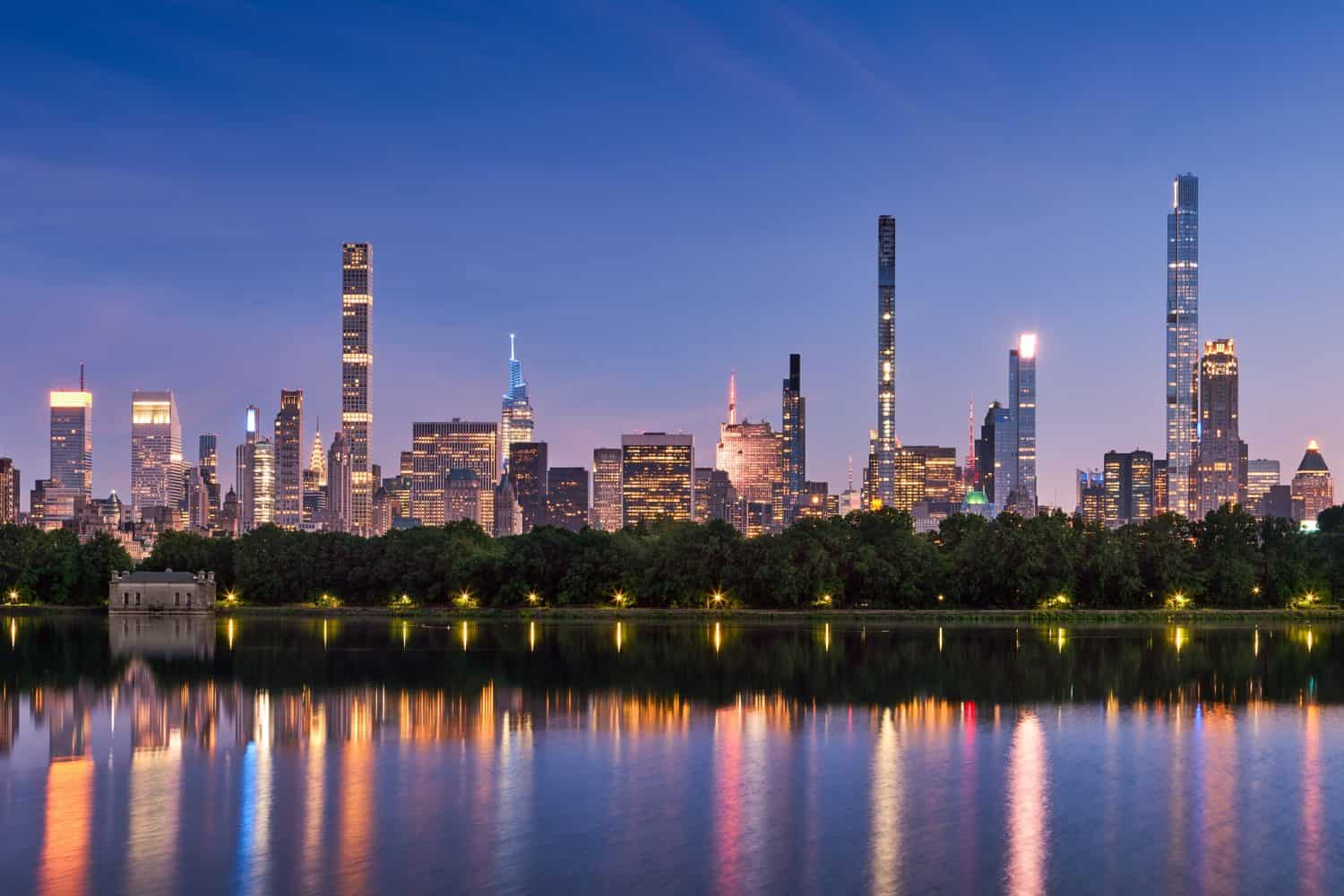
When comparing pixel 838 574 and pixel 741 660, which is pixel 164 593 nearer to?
pixel 838 574

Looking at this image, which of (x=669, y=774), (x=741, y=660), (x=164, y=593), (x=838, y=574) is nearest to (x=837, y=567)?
(x=838, y=574)

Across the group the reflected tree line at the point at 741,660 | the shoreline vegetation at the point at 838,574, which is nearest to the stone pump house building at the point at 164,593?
the shoreline vegetation at the point at 838,574

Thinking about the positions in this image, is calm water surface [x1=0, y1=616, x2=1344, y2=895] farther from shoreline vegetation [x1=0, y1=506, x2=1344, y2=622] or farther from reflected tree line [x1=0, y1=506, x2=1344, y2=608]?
reflected tree line [x1=0, y1=506, x2=1344, y2=608]

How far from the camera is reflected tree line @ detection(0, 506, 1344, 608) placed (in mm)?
109875

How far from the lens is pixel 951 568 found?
369 feet

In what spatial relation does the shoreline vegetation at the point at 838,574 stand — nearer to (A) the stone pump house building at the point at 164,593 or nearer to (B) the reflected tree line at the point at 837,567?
(B) the reflected tree line at the point at 837,567

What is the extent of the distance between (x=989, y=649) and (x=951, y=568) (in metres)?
33.3

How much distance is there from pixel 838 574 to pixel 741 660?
39.8 m

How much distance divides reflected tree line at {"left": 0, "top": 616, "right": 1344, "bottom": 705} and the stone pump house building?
20.3 metres

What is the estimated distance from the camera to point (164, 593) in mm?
122375

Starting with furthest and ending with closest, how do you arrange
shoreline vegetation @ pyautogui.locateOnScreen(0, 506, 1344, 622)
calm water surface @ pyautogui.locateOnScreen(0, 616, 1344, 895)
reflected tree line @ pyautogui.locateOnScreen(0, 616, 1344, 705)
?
shoreline vegetation @ pyautogui.locateOnScreen(0, 506, 1344, 622) → reflected tree line @ pyautogui.locateOnScreen(0, 616, 1344, 705) → calm water surface @ pyautogui.locateOnScreen(0, 616, 1344, 895)

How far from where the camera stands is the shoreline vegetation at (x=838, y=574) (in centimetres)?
10862

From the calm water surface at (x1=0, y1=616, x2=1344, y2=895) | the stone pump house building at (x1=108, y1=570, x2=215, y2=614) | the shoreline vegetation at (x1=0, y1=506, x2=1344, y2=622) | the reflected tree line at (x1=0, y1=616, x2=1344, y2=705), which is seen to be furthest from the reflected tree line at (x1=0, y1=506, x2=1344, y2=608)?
the calm water surface at (x1=0, y1=616, x2=1344, y2=895)

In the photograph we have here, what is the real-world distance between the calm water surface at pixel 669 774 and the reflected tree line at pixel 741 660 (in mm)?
462
